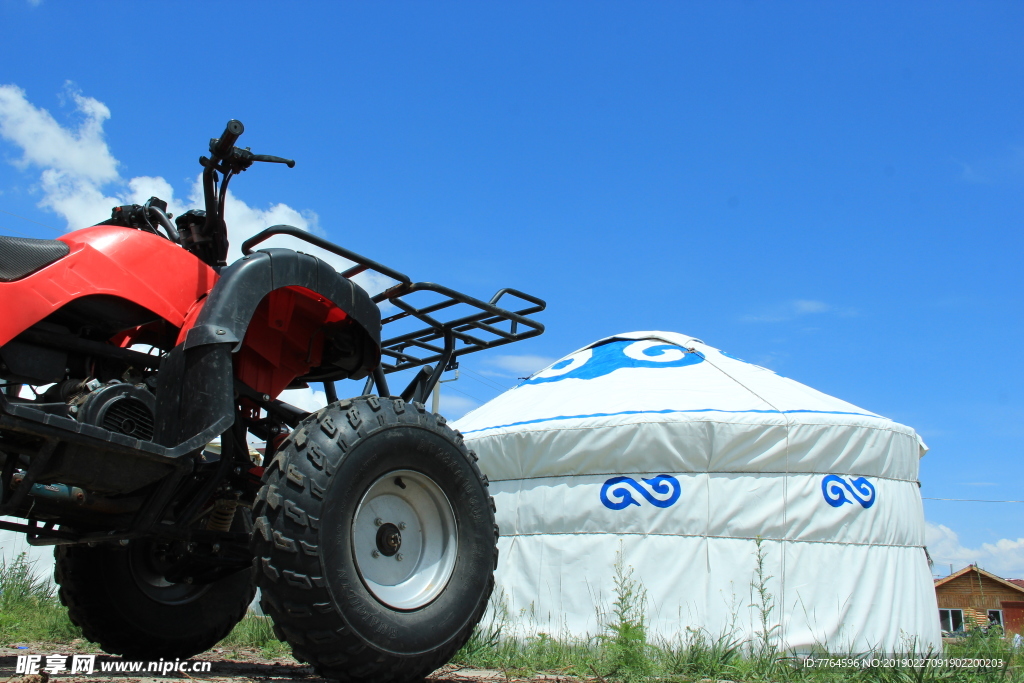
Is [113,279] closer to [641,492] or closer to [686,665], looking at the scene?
[686,665]

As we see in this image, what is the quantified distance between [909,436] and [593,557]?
12.0 feet

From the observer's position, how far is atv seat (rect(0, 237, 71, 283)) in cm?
218

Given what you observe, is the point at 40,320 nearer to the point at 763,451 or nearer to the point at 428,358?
the point at 428,358

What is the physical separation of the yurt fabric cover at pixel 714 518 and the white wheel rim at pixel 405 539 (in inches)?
196

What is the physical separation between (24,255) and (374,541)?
125cm

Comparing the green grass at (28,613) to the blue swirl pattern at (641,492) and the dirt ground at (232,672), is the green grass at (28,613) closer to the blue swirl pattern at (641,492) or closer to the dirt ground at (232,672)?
the dirt ground at (232,672)

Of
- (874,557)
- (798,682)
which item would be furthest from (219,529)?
(874,557)

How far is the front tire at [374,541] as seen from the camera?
6.91ft

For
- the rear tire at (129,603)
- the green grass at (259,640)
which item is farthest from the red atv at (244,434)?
the green grass at (259,640)

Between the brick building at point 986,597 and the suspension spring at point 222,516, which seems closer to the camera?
the suspension spring at point 222,516

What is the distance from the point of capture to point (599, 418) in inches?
310

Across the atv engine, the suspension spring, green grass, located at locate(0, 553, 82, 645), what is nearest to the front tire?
the atv engine

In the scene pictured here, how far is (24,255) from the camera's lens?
2.23 m

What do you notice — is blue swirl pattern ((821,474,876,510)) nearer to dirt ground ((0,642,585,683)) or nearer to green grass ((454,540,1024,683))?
green grass ((454,540,1024,683))
